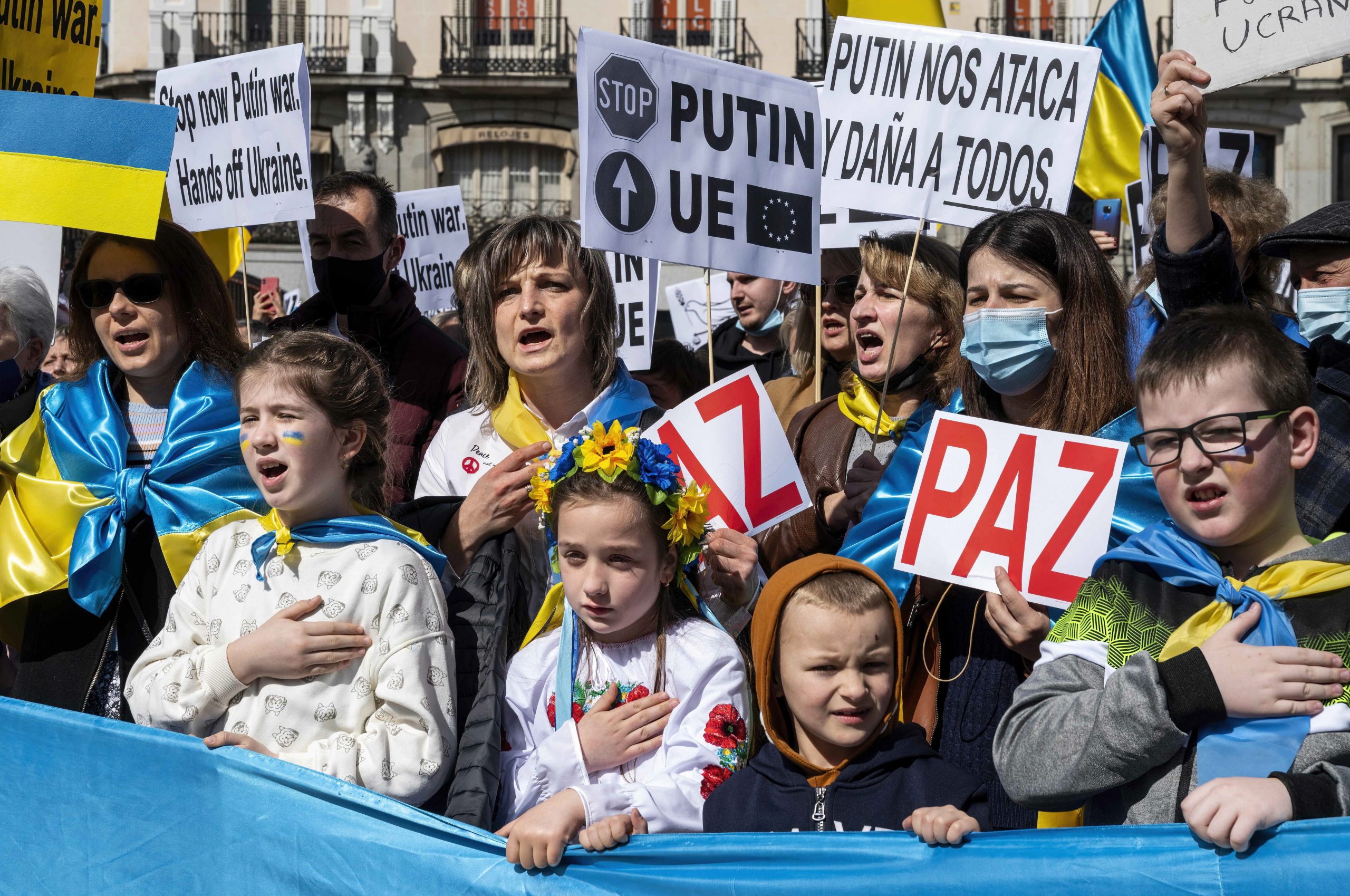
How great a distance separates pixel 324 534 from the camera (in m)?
2.89

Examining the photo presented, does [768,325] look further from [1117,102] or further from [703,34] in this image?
[703,34]

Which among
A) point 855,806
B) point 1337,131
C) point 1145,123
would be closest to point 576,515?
point 855,806

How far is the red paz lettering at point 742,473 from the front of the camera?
3449 millimetres

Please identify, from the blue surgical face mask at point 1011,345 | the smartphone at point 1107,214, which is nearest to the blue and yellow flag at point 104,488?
the blue surgical face mask at point 1011,345

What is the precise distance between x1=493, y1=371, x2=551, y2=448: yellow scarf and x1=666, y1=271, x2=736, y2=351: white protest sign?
5.24 m

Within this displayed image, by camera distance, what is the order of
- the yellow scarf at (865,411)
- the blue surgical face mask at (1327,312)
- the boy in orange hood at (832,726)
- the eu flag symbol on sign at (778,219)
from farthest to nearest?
the eu flag symbol on sign at (778,219)
the yellow scarf at (865,411)
the blue surgical face mask at (1327,312)
the boy in orange hood at (832,726)

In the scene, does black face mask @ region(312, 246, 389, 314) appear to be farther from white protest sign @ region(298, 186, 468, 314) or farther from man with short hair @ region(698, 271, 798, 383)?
white protest sign @ region(298, 186, 468, 314)

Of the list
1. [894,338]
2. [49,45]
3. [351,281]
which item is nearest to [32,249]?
[49,45]

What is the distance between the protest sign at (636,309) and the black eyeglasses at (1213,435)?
3616 mm

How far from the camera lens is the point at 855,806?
2.61m

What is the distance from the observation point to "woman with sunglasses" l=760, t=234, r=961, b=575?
371 centimetres

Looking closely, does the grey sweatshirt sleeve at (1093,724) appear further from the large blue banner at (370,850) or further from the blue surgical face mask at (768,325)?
the blue surgical face mask at (768,325)

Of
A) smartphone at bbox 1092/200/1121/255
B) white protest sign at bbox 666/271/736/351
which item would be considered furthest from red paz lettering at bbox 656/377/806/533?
white protest sign at bbox 666/271/736/351

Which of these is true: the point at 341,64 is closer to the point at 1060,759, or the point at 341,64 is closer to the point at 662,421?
the point at 662,421
